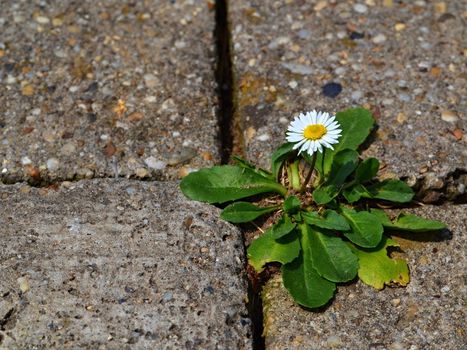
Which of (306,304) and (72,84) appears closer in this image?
(306,304)

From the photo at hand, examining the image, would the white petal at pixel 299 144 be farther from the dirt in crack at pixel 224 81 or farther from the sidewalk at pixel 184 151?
the dirt in crack at pixel 224 81

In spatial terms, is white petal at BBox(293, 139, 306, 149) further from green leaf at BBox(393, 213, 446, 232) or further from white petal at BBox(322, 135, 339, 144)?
green leaf at BBox(393, 213, 446, 232)

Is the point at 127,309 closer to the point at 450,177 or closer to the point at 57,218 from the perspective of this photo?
the point at 57,218

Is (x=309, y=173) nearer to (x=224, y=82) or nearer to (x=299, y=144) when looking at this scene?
(x=299, y=144)

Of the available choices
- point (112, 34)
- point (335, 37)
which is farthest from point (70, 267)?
point (335, 37)

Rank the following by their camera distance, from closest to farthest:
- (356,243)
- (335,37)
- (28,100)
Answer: (356,243) → (28,100) → (335,37)
